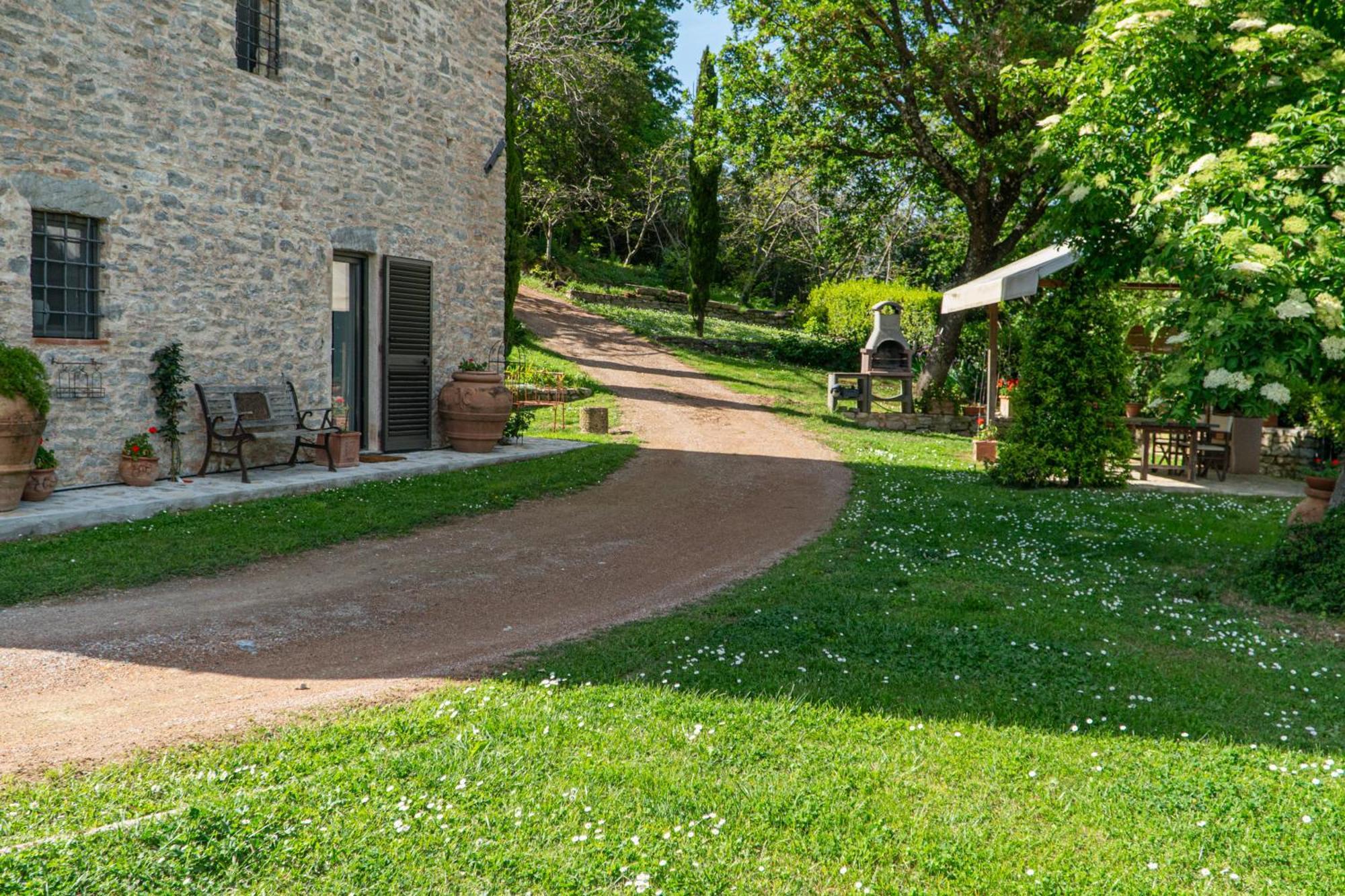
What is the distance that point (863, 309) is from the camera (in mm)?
24609

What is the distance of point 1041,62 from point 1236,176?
11.4 metres

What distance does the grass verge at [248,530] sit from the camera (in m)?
6.29

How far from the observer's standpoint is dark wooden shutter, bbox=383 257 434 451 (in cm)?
1155

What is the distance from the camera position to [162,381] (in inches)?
350

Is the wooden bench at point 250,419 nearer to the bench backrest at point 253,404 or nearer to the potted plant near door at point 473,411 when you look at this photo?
the bench backrest at point 253,404

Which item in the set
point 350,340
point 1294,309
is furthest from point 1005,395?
point 1294,309

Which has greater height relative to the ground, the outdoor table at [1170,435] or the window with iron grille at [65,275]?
the window with iron grille at [65,275]

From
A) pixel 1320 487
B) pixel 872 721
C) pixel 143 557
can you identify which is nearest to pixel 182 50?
pixel 143 557

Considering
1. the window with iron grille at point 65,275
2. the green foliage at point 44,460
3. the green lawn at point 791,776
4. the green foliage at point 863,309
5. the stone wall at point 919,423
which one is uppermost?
the green foliage at point 863,309

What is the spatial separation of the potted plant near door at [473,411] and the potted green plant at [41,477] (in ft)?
16.1

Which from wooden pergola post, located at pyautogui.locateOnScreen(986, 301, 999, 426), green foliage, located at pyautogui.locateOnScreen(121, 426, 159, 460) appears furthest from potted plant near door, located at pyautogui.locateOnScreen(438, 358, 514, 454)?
wooden pergola post, located at pyautogui.locateOnScreen(986, 301, 999, 426)

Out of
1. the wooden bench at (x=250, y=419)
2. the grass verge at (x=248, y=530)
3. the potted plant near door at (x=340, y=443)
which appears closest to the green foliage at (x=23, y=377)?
the grass verge at (x=248, y=530)

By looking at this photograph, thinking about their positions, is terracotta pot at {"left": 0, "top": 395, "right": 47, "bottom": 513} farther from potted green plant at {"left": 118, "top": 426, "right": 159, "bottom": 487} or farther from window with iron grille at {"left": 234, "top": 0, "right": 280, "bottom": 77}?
window with iron grille at {"left": 234, "top": 0, "right": 280, "bottom": 77}

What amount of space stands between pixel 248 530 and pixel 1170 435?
12090mm
